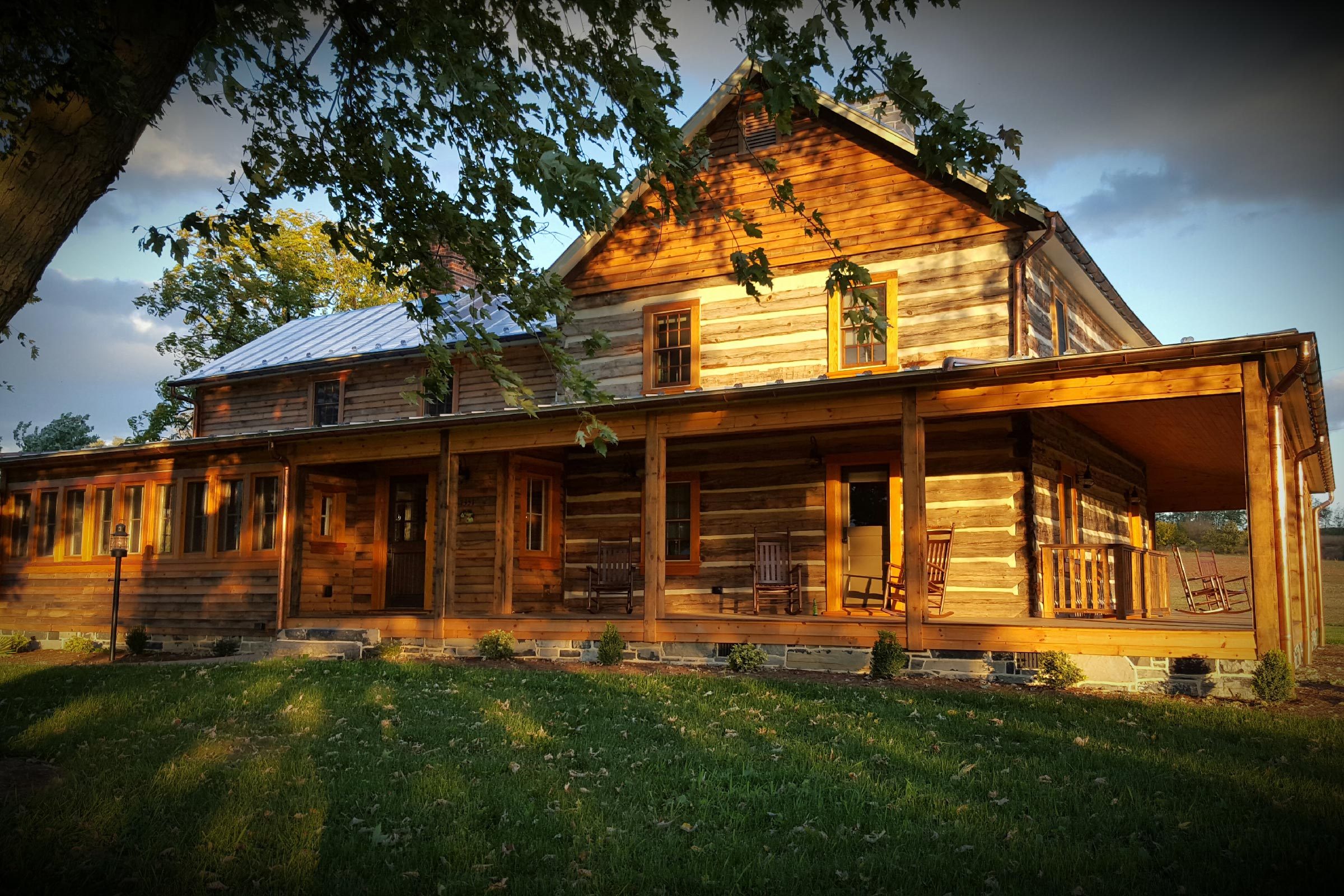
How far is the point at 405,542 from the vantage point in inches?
699

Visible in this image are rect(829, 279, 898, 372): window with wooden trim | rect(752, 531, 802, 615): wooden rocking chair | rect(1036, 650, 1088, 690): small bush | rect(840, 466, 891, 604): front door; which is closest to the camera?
rect(1036, 650, 1088, 690): small bush

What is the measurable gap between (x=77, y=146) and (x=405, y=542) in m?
14.1

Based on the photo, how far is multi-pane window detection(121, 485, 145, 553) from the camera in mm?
16953

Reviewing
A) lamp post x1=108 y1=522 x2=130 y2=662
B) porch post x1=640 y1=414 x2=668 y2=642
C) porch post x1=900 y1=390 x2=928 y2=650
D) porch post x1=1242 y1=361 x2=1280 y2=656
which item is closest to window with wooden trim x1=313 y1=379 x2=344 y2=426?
lamp post x1=108 y1=522 x2=130 y2=662

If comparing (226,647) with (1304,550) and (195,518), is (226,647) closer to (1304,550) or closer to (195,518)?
(195,518)

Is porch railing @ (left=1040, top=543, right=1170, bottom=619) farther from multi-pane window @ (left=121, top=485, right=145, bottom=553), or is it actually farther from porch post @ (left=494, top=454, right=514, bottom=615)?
multi-pane window @ (left=121, top=485, right=145, bottom=553)

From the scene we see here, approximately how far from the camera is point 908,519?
1102cm

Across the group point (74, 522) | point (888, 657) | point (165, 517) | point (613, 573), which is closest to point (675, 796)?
point (888, 657)

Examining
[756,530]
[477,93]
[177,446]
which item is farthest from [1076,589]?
[177,446]

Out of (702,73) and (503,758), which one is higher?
(702,73)

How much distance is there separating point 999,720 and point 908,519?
3.28 metres

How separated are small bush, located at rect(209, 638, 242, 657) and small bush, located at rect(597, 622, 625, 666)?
631 cm

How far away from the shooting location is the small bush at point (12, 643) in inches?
642

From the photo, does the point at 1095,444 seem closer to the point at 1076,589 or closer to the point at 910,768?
the point at 1076,589
